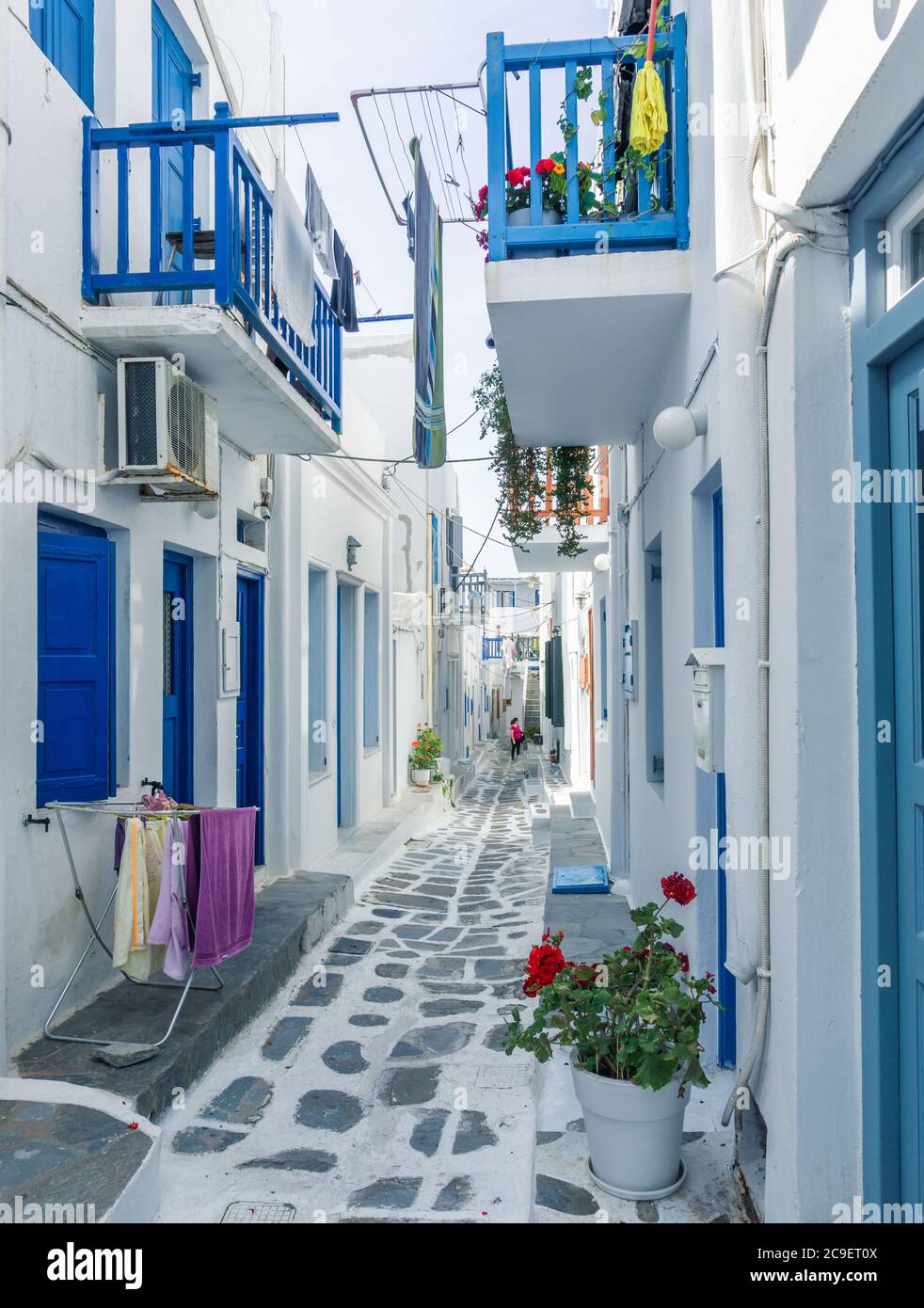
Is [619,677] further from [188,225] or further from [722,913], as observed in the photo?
[188,225]

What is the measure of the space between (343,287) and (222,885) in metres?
4.83

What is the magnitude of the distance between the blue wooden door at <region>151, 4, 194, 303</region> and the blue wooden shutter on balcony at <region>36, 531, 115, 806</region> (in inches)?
85.7

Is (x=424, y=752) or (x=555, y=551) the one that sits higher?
(x=555, y=551)

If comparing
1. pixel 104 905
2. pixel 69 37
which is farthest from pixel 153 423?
pixel 104 905

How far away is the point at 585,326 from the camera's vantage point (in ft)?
14.8

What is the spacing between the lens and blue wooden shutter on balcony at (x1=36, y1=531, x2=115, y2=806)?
4320 millimetres

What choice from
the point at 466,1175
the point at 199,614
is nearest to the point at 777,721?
the point at 466,1175

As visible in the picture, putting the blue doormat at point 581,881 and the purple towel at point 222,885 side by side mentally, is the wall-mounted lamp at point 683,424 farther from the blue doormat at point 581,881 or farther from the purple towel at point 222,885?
the blue doormat at point 581,881

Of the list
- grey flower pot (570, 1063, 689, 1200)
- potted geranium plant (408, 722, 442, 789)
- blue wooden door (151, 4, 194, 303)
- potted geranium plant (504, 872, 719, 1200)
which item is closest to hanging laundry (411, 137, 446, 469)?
blue wooden door (151, 4, 194, 303)

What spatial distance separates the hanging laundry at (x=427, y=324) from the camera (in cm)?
590

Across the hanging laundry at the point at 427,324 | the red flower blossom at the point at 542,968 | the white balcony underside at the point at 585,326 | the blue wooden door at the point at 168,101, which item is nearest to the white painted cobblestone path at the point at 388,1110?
the red flower blossom at the point at 542,968

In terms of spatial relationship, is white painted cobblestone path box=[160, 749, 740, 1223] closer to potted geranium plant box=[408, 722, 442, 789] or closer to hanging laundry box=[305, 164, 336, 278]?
hanging laundry box=[305, 164, 336, 278]

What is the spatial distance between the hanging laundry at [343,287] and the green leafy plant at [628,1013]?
551 centimetres
